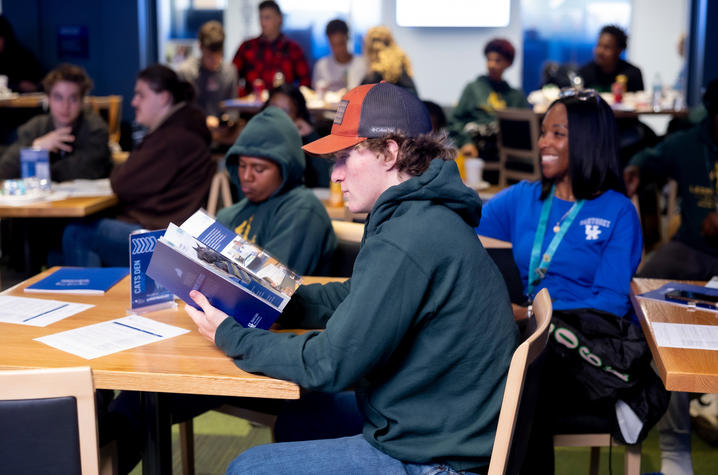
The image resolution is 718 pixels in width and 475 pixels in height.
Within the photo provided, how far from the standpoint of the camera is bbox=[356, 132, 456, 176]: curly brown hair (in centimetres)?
166

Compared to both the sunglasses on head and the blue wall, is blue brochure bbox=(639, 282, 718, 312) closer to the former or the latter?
the sunglasses on head

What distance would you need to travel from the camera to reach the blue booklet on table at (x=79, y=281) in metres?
2.30

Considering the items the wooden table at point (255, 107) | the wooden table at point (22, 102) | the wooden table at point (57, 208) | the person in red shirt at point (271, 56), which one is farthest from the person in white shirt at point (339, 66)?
the wooden table at point (57, 208)

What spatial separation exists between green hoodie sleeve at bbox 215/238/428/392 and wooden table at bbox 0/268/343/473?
0.11 meters

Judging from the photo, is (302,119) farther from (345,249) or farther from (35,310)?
(35,310)

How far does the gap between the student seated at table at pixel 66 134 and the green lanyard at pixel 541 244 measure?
9.55 ft

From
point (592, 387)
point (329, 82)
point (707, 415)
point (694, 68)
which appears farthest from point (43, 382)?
point (694, 68)

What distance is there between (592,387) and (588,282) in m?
0.49

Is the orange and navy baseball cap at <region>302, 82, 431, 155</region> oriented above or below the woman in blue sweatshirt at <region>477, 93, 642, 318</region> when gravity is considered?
above

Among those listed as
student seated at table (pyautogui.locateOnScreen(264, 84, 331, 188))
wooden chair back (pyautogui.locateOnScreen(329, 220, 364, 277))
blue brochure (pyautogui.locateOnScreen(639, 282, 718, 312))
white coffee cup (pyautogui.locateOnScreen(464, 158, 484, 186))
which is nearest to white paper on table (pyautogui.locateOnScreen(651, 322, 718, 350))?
blue brochure (pyautogui.locateOnScreen(639, 282, 718, 312))

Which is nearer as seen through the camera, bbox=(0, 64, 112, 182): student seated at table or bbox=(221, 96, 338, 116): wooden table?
bbox=(0, 64, 112, 182): student seated at table

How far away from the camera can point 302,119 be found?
4422 mm

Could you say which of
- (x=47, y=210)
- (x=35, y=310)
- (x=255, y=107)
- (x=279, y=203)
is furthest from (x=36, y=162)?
(x=255, y=107)

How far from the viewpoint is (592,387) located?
214 cm
